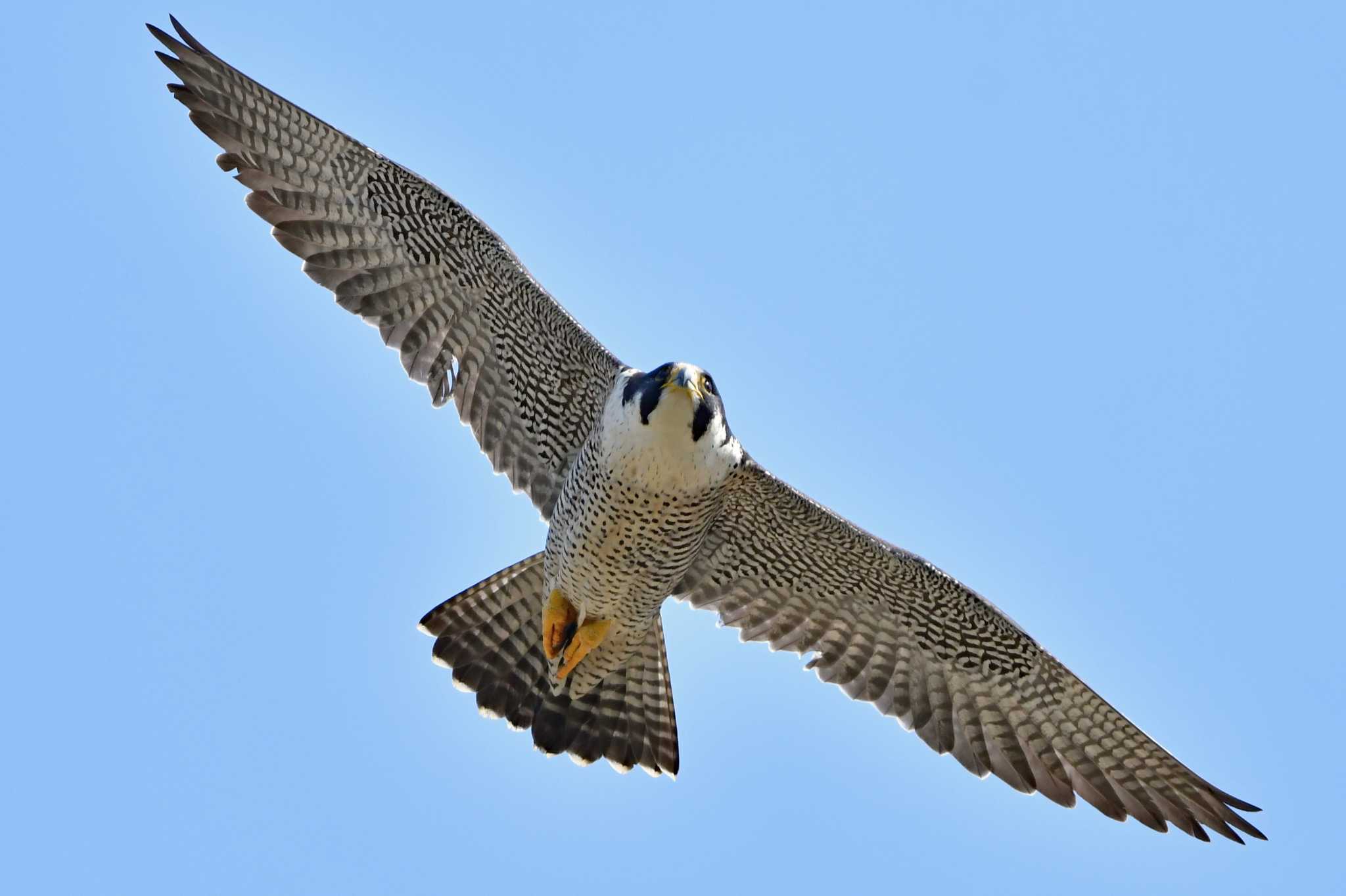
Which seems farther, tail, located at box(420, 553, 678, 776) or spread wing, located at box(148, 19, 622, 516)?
tail, located at box(420, 553, 678, 776)

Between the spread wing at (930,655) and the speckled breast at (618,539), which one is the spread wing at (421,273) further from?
the spread wing at (930,655)

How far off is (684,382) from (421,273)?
2317mm

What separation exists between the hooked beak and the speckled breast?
685 mm

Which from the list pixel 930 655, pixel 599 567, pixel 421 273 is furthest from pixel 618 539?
pixel 930 655

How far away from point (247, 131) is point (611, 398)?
9.16 ft

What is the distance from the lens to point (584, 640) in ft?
41.0

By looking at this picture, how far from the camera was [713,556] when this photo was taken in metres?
12.9

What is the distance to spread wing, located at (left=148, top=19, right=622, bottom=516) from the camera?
12211 mm

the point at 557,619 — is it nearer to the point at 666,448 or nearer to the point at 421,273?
the point at 666,448

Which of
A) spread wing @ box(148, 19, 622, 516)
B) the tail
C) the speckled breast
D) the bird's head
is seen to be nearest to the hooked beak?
the bird's head

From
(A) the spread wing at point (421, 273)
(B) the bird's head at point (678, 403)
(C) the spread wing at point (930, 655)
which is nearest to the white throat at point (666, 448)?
(B) the bird's head at point (678, 403)

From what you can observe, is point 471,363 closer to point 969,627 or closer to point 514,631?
point 514,631

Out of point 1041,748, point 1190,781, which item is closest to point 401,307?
point 1041,748

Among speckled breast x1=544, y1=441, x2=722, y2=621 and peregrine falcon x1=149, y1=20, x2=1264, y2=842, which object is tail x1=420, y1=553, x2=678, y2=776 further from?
speckled breast x1=544, y1=441, x2=722, y2=621
